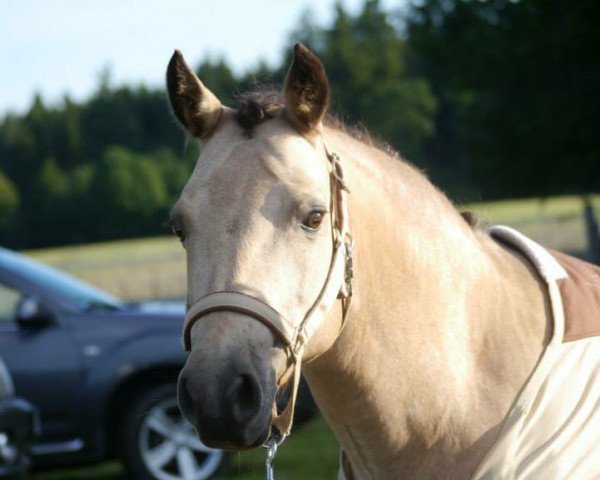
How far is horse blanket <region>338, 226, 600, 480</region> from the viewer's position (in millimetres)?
3213

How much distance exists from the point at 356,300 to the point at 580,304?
747 mm

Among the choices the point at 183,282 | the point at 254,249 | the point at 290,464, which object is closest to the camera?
the point at 254,249

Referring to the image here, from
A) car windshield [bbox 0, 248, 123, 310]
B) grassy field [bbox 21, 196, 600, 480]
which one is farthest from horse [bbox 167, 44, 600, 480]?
car windshield [bbox 0, 248, 123, 310]

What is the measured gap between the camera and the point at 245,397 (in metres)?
2.79

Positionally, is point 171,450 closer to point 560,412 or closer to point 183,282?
point 560,412

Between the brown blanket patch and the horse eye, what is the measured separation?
0.90 m

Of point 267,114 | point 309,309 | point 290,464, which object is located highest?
point 267,114

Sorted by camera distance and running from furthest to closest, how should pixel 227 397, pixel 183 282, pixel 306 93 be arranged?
pixel 183 282, pixel 306 93, pixel 227 397

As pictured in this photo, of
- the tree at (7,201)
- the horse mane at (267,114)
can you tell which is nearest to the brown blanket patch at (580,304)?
the horse mane at (267,114)

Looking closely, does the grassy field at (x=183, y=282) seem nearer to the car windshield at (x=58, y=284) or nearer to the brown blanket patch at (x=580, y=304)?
the car windshield at (x=58, y=284)

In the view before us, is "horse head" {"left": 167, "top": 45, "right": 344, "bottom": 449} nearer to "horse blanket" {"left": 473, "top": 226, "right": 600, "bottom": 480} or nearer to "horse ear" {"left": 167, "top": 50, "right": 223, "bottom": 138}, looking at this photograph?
"horse ear" {"left": 167, "top": 50, "right": 223, "bottom": 138}

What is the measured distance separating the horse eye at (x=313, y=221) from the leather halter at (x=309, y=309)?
6cm

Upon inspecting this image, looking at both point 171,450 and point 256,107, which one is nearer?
point 256,107

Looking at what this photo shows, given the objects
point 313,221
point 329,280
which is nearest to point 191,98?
point 313,221
